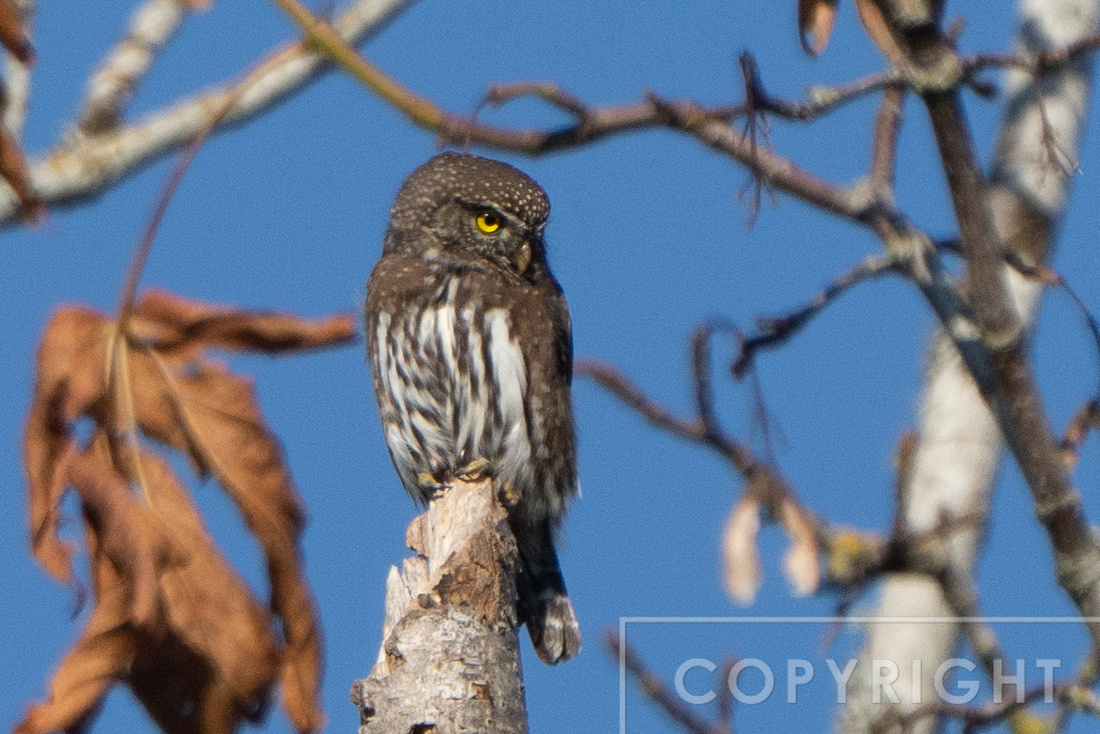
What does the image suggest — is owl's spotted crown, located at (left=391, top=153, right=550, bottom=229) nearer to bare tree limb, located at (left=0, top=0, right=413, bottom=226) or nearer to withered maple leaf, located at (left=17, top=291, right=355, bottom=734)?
bare tree limb, located at (left=0, top=0, right=413, bottom=226)

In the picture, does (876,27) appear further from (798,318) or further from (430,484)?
(430,484)

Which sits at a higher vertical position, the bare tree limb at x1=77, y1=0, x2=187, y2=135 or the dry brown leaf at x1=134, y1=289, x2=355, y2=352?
the bare tree limb at x1=77, y1=0, x2=187, y2=135

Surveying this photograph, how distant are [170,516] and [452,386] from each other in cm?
236

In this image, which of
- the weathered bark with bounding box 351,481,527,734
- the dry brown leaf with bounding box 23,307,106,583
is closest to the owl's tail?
the weathered bark with bounding box 351,481,527,734

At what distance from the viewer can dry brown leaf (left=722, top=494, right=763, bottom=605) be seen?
109 inches

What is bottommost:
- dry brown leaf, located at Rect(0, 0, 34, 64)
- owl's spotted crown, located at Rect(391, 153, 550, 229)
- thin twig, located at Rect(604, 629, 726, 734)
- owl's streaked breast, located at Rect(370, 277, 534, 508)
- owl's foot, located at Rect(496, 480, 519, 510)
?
thin twig, located at Rect(604, 629, 726, 734)

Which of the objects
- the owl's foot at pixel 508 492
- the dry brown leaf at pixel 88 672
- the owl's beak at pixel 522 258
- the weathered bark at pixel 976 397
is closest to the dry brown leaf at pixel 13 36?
the dry brown leaf at pixel 88 672

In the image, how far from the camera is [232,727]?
249cm

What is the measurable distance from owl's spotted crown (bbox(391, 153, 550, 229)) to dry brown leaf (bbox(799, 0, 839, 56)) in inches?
98.2

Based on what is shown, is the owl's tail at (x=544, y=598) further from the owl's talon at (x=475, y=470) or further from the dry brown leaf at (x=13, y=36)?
the dry brown leaf at (x=13, y=36)

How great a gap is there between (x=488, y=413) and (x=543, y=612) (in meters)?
0.83

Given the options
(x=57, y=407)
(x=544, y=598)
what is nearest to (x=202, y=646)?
(x=57, y=407)

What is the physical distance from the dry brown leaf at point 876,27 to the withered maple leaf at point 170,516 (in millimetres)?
1054

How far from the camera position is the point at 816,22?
2.58 meters
